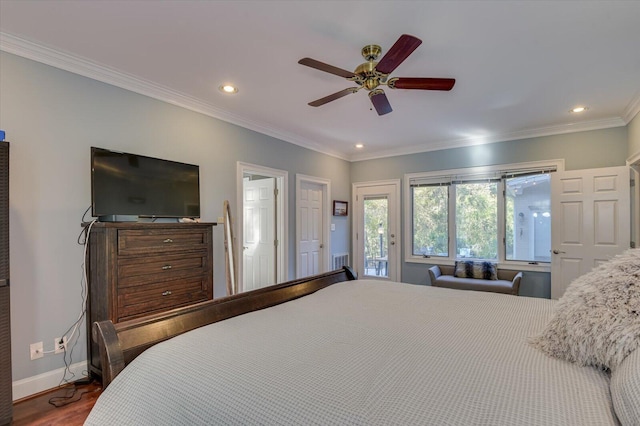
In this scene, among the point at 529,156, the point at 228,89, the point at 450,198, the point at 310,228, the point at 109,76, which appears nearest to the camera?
the point at 109,76

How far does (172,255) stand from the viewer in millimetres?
2656

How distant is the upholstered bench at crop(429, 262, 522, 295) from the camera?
13.5 ft

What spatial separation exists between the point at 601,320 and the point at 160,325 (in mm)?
1783

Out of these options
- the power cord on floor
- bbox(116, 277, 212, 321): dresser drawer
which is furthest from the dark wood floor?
bbox(116, 277, 212, 321): dresser drawer

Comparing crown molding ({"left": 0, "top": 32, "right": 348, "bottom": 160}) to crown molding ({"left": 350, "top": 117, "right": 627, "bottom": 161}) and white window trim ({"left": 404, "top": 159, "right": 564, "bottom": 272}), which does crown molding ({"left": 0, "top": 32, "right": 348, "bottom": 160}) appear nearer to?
crown molding ({"left": 350, "top": 117, "right": 627, "bottom": 161})

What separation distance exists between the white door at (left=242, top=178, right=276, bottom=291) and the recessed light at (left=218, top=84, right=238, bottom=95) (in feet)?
5.58

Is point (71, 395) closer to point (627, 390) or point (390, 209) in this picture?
point (627, 390)

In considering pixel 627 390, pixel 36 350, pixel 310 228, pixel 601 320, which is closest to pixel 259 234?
pixel 310 228

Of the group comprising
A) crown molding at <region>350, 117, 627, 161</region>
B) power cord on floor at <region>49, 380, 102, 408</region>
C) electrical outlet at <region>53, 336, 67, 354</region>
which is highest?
crown molding at <region>350, 117, 627, 161</region>

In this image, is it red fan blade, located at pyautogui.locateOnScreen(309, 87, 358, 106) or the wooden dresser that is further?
red fan blade, located at pyautogui.locateOnScreen(309, 87, 358, 106)

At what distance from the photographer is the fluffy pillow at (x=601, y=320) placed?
1.04m

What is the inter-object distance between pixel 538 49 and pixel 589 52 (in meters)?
0.42

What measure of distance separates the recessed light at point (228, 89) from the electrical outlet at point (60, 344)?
248 cm

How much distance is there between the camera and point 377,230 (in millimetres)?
5777
